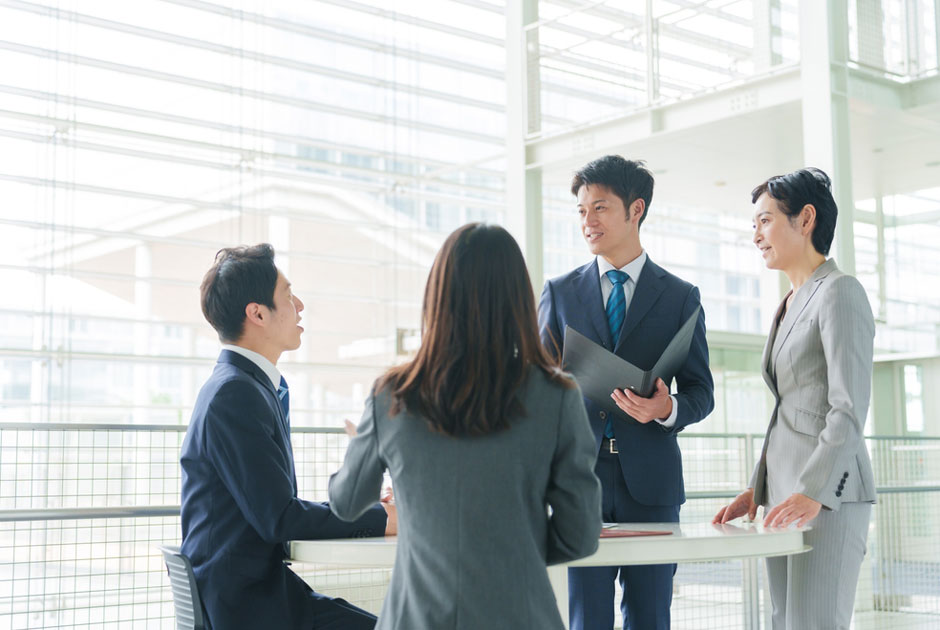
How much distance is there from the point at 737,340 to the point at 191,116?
23.4ft

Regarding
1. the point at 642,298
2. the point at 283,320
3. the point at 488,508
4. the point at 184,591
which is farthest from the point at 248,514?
the point at 642,298

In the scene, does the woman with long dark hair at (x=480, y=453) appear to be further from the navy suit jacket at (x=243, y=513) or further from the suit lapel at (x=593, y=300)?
the suit lapel at (x=593, y=300)

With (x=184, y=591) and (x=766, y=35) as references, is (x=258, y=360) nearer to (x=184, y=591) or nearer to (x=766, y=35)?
(x=184, y=591)

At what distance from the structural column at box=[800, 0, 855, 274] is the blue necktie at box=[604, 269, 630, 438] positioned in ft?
14.8

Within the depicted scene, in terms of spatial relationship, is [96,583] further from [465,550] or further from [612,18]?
[612,18]

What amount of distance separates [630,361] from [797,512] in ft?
1.89

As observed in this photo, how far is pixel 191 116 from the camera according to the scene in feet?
41.9

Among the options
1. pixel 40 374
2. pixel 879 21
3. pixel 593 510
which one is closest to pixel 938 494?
pixel 879 21

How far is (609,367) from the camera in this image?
2.32m

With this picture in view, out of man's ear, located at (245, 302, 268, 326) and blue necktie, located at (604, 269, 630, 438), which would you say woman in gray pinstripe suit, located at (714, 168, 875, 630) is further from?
man's ear, located at (245, 302, 268, 326)

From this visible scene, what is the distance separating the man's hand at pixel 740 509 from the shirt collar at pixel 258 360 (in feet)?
3.69

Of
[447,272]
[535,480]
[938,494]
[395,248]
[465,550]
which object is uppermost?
[395,248]

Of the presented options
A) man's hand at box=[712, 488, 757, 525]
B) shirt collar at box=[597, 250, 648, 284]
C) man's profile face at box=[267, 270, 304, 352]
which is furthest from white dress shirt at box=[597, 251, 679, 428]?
man's profile face at box=[267, 270, 304, 352]

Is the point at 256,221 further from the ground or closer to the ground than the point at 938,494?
further from the ground
